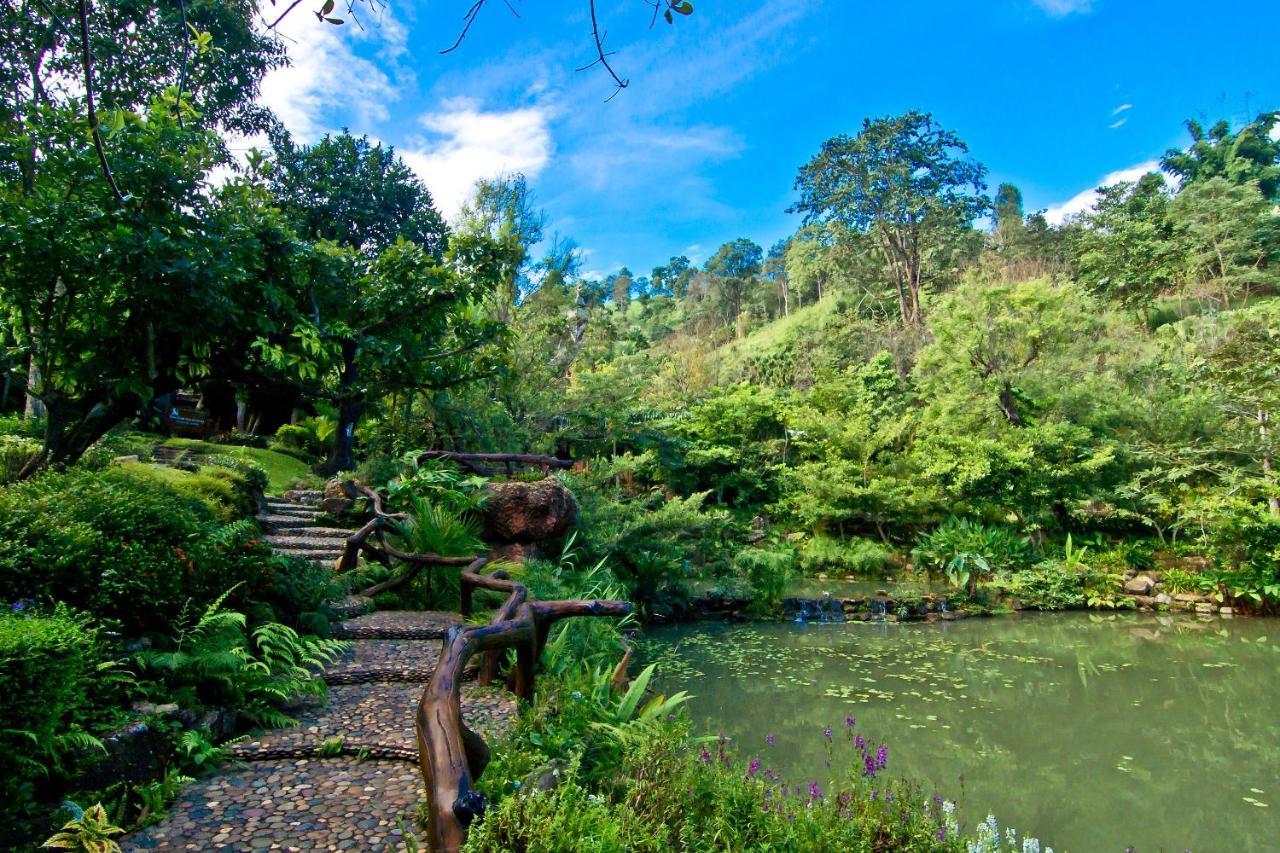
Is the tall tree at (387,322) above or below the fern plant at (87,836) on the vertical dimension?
above

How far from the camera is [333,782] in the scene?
2.73 metres

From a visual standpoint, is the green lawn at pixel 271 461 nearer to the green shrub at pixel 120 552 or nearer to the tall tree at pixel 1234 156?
the green shrub at pixel 120 552

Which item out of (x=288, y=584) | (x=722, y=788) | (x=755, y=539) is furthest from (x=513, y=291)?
(x=722, y=788)

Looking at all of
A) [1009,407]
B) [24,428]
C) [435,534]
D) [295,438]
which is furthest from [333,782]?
[1009,407]

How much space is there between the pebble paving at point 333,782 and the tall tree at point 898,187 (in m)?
22.2

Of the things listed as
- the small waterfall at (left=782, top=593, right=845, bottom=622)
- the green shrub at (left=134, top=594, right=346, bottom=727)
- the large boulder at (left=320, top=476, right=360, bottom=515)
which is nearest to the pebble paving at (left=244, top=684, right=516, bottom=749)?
the green shrub at (left=134, top=594, right=346, bottom=727)

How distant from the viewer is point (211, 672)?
3176mm

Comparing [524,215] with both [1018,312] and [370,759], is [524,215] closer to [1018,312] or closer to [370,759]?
[1018,312]

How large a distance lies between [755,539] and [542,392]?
5639mm

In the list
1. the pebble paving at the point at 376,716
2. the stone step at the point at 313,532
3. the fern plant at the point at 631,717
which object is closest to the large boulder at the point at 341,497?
the stone step at the point at 313,532

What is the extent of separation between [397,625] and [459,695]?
3.03 meters

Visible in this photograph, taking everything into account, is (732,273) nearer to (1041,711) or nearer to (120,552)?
(1041,711)

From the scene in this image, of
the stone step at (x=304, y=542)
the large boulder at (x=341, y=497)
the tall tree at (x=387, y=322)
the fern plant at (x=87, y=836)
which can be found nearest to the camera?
the fern plant at (x=87, y=836)

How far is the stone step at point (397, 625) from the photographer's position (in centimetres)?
489
